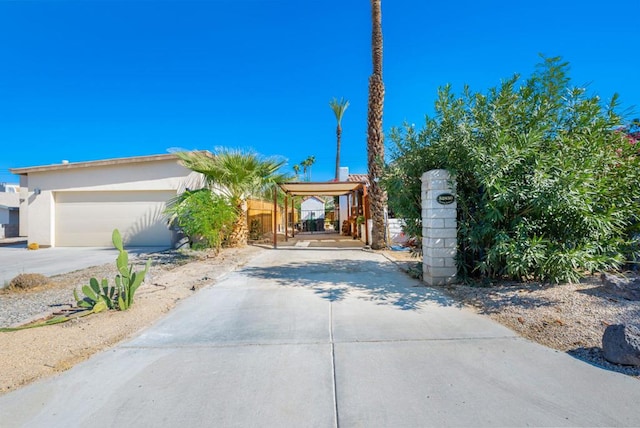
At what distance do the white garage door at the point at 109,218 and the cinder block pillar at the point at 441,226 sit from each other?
11333 mm

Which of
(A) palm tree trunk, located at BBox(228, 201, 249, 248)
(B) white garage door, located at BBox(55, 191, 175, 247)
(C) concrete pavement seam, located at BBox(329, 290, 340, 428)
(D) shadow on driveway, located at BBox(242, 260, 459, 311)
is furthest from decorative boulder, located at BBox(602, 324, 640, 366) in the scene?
(B) white garage door, located at BBox(55, 191, 175, 247)

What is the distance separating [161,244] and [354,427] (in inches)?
540

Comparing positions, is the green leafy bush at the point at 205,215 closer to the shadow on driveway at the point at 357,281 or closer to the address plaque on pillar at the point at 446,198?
the shadow on driveway at the point at 357,281

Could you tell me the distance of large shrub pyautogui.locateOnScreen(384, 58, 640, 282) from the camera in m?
5.02

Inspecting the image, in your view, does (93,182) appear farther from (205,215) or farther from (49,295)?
(49,295)

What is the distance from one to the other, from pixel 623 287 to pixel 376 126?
861 cm

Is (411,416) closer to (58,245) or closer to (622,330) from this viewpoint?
(622,330)

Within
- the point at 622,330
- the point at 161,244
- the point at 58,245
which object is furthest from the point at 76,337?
the point at 58,245

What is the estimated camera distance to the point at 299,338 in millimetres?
3836

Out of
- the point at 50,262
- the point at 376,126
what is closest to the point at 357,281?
the point at 376,126

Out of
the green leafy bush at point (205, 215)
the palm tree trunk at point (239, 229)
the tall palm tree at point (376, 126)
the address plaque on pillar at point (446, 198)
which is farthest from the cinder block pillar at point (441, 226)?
the palm tree trunk at point (239, 229)

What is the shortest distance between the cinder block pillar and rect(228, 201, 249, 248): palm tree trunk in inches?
301

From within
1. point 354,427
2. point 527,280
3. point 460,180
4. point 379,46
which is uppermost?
point 379,46

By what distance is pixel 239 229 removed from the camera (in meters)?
12.6
